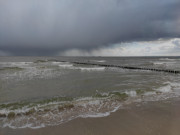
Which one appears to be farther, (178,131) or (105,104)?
(105,104)

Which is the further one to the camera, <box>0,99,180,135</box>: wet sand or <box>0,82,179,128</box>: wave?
<box>0,82,179,128</box>: wave

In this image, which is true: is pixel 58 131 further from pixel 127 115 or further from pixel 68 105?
pixel 127 115

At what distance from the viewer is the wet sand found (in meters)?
4.23

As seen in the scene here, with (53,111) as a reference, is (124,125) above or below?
above

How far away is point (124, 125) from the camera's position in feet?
15.2

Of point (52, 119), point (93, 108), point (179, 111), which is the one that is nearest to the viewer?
point (52, 119)

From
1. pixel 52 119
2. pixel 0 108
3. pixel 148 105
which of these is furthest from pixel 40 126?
pixel 148 105

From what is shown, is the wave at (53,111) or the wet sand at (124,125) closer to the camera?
the wet sand at (124,125)

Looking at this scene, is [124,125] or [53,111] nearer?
[124,125]

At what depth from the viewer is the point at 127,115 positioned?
5.45 m

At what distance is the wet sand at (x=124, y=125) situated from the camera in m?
4.23

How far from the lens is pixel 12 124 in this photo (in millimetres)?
4988

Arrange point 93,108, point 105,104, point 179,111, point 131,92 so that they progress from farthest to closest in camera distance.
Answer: point 131,92 < point 105,104 < point 93,108 < point 179,111

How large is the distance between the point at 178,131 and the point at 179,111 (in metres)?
2.04
